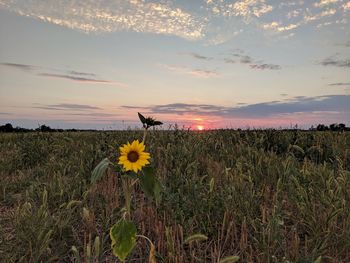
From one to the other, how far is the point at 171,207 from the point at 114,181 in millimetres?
1560

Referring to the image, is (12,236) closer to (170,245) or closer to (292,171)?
(170,245)

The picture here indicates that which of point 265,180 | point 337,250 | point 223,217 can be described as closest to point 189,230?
point 223,217

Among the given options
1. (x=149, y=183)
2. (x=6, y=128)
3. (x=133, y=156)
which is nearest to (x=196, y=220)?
(x=149, y=183)

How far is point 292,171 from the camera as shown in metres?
4.97

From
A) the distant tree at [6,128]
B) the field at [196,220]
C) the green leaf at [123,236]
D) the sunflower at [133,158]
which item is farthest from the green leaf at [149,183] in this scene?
the distant tree at [6,128]

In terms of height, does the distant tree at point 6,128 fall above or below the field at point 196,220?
above

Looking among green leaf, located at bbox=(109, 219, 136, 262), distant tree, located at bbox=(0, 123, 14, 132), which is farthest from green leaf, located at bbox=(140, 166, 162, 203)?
distant tree, located at bbox=(0, 123, 14, 132)

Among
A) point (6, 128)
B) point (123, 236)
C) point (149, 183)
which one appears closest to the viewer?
point (123, 236)

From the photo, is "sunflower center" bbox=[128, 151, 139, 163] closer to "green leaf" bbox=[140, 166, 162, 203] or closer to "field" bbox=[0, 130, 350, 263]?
"green leaf" bbox=[140, 166, 162, 203]

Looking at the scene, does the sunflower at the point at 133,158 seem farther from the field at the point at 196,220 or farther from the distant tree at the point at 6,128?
the distant tree at the point at 6,128

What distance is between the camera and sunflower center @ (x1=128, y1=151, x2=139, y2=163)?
2.61 meters

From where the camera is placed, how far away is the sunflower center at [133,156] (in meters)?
2.61

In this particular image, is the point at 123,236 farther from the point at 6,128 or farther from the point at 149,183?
the point at 6,128

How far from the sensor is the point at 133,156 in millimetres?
2621
